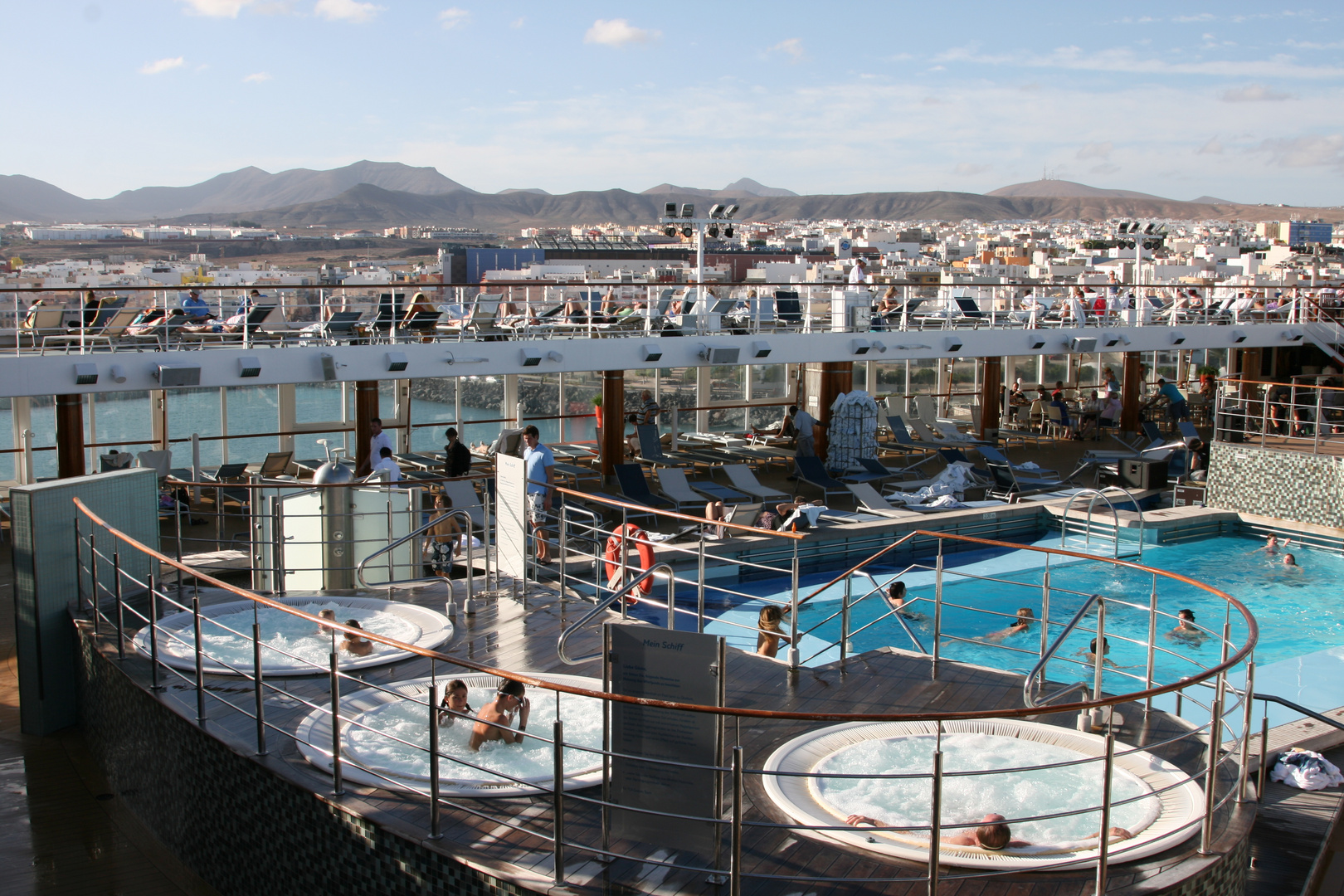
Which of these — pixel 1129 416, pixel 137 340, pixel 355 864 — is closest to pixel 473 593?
pixel 355 864

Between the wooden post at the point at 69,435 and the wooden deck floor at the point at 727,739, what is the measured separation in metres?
5.87

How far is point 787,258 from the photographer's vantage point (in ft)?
285

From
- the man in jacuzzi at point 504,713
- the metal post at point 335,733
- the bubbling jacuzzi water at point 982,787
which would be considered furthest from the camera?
the man in jacuzzi at point 504,713

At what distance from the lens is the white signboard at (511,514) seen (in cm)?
698

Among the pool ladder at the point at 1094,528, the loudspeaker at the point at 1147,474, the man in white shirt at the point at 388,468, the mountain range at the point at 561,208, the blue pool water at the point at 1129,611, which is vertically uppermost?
the mountain range at the point at 561,208

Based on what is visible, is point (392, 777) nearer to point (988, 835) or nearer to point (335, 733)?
point (335, 733)

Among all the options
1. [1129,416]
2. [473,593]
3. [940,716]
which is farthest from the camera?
[1129,416]

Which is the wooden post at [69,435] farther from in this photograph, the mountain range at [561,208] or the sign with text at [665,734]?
the mountain range at [561,208]

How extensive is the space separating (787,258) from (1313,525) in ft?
247

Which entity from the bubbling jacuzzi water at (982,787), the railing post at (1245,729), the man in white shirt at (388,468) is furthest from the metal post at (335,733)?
the man in white shirt at (388,468)

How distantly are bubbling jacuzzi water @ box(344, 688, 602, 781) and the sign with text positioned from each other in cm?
79

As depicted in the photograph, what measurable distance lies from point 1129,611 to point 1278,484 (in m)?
3.45

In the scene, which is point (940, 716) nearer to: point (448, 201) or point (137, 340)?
point (137, 340)

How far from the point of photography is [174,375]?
11.5 meters
